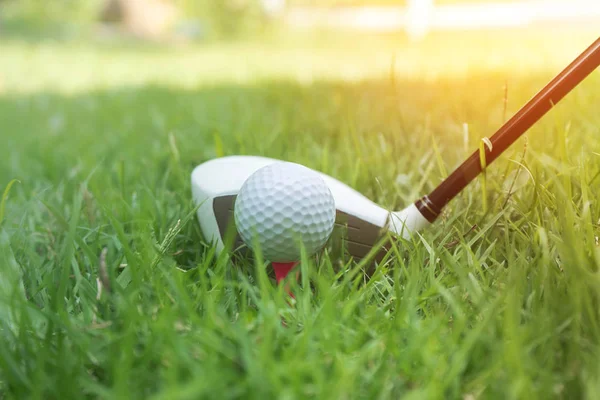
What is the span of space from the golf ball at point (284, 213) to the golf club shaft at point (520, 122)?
0.77 ft

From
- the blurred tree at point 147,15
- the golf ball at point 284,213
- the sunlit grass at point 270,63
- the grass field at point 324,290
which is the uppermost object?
the golf ball at point 284,213

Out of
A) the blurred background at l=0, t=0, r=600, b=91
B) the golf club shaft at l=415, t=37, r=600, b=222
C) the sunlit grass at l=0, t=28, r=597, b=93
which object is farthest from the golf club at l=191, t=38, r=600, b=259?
the blurred background at l=0, t=0, r=600, b=91

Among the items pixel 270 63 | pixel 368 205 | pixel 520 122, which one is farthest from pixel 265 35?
pixel 520 122

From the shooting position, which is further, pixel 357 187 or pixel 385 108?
pixel 385 108

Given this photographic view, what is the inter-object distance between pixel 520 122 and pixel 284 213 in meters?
0.48

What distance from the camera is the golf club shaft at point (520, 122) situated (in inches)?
41.2

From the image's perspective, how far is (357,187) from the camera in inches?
62.4

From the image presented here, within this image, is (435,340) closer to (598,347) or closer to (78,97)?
(598,347)

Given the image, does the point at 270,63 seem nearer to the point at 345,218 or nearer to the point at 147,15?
the point at 345,218

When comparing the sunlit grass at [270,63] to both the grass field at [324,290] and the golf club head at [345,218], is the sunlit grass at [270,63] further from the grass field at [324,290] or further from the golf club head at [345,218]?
the golf club head at [345,218]

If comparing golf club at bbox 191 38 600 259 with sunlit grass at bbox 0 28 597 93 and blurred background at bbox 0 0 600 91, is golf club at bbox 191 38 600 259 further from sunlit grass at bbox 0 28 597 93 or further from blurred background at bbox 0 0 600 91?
blurred background at bbox 0 0 600 91

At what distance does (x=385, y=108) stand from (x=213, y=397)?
2.07 metres

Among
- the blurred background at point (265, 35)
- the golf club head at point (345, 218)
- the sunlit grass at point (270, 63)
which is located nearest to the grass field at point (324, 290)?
the golf club head at point (345, 218)

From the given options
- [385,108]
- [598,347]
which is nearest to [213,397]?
Result: [598,347]
